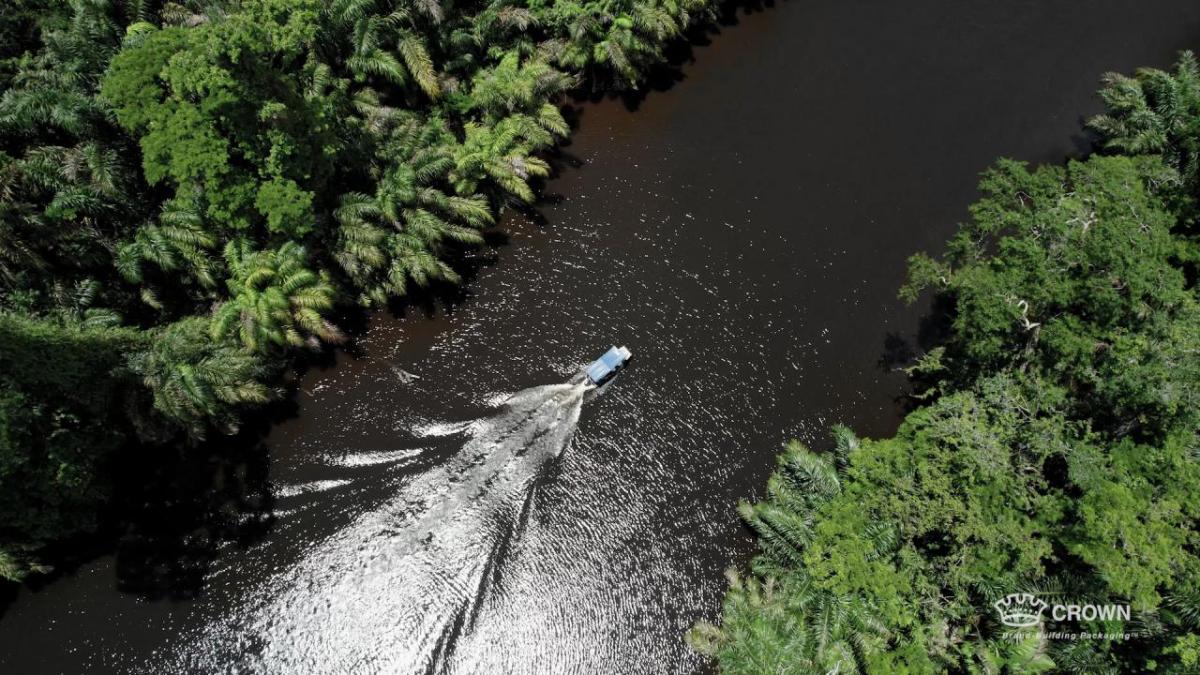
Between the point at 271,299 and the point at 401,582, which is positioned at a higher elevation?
the point at 271,299

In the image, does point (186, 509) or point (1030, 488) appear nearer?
point (1030, 488)

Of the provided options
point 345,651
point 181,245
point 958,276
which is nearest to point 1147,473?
point 958,276

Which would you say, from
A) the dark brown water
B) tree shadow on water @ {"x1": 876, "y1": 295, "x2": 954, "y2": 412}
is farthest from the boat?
tree shadow on water @ {"x1": 876, "y1": 295, "x2": 954, "y2": 412}

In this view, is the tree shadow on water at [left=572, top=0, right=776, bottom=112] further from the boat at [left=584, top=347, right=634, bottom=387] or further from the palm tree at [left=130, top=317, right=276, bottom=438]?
the palm tree at [left=130, top=317, right=276, bottom=438]

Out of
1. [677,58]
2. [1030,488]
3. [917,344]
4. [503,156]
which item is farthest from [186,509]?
[677,58]

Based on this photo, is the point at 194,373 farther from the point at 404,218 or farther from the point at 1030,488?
the point at 1030,488

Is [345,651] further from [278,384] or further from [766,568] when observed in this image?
[766,568]

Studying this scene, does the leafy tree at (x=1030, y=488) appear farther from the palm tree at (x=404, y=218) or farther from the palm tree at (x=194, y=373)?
the palm tree at (x=194, y=373)
